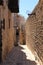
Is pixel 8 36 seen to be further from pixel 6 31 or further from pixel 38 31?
pixel 38 31

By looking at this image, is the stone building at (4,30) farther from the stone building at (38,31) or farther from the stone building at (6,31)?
the stone building at (38,31)

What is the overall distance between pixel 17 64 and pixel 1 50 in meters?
1.18

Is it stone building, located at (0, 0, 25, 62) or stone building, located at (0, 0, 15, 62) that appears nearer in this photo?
stone building, located at (0, 0, 15, 62)

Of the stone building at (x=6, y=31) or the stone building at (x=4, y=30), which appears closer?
the stone building at (x=4, y=30)

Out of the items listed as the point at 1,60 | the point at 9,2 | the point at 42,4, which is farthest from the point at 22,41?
the point at 42,4

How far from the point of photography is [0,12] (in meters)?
11.1

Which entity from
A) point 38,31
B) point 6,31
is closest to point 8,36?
point 6,31

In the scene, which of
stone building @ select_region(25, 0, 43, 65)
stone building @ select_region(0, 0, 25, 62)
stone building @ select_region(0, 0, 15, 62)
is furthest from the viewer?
stone building @ select_region(0, 0, 25, 62)

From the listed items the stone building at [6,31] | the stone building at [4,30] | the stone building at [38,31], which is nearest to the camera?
the stone building at [38,31]

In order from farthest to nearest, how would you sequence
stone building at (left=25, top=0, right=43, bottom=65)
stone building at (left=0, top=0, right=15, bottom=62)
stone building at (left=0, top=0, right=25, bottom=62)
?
stone building at (left=0, top=0, right=25, bottom=62) < stone building at (left=0, top=0, right=15, bottom=62) < stone building at (left=25, top=0, right=43, bottom=65)

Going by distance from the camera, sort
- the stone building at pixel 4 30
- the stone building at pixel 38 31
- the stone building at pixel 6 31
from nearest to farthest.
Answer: the stone building at pixel 38 31 < the stone building at pixel 4 30 < the stone building at pixel 6 31

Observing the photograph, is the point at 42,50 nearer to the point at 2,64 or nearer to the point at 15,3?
the point at 2,64

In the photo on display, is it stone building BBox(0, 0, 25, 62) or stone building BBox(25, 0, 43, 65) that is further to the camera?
stone building BBox(0, 0, 25, 62)

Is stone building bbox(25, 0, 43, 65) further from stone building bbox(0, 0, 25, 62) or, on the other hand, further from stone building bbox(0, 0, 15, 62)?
stone building bbox(0, 0, 15, 62)
